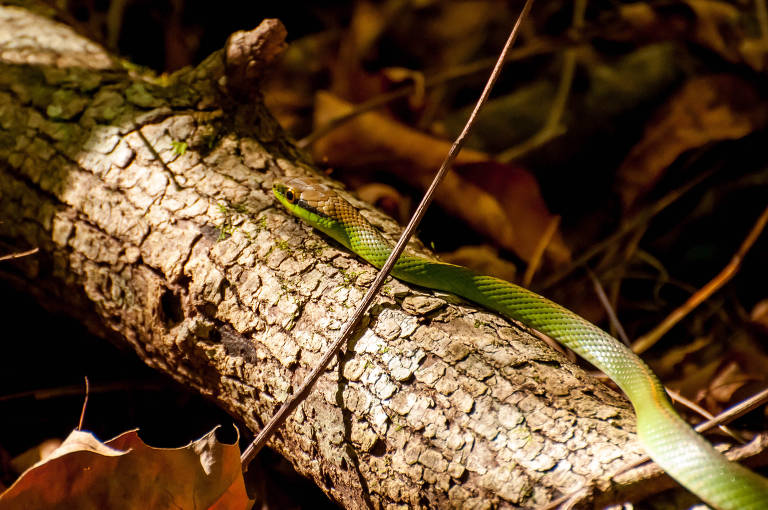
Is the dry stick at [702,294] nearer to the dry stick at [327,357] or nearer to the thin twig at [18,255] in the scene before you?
the dry stick at [327,357]

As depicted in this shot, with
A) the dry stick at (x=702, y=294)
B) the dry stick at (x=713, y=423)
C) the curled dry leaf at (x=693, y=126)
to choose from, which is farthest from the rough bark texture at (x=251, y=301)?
the curled dry leaf at (x=693, y=126)

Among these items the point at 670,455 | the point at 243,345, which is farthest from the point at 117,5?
the point at 670,455

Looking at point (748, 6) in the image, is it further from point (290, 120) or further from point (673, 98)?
point (290, 120)

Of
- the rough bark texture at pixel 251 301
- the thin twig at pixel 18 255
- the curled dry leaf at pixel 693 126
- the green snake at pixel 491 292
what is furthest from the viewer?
the curled dry leaf at pixel 693 126

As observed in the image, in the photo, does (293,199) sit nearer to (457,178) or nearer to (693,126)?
(457,178)

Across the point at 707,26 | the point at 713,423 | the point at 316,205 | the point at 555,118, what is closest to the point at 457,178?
the point at 316,205

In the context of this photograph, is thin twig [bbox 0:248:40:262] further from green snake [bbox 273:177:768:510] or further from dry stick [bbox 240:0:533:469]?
dry stick [bbox 240:0:533:469]
